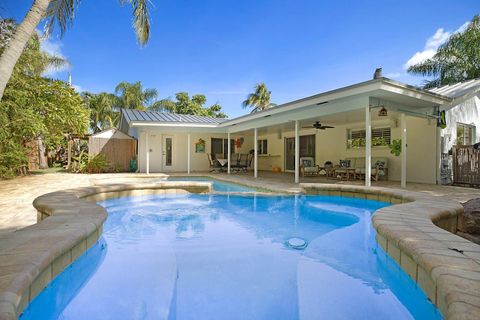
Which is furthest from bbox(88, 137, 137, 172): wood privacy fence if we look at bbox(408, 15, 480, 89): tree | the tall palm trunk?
bbox(408, 15, 480, 89): tree

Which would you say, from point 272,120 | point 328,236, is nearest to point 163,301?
point 328,236

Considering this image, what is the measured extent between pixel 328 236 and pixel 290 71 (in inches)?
660

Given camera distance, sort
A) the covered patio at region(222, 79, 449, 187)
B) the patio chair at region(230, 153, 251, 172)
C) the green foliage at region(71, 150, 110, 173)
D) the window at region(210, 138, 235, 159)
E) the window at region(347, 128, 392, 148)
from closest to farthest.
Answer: the covered patio at region(222, 79, 449, 187) < the window at region(347, 128, 392, 148) < the green foliage at region(71, 150, 110, 173) < the patio chair at region(230, 153, 251, 172) < the window at region(210, 138, 235, 159)

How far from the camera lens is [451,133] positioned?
8.91 meters

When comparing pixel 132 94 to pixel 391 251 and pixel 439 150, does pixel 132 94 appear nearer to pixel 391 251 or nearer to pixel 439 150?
pixel 439 150

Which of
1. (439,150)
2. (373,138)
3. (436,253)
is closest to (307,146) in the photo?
(373,138)

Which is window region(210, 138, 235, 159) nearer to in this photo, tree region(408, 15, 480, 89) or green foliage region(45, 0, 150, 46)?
green foliage region(45, 0, 150, 46)

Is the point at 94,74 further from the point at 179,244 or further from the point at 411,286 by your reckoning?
the point at 411,286

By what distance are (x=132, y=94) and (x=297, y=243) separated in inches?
1073

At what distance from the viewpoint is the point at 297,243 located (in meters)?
3.86

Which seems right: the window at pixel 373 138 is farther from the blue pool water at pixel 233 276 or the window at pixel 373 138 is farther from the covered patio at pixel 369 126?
the blue pool water at pixel 233 276

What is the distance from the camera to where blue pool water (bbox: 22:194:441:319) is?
2.15 metres

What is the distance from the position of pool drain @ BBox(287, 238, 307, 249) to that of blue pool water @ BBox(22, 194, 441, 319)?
0.06m

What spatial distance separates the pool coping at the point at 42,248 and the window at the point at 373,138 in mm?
9965
